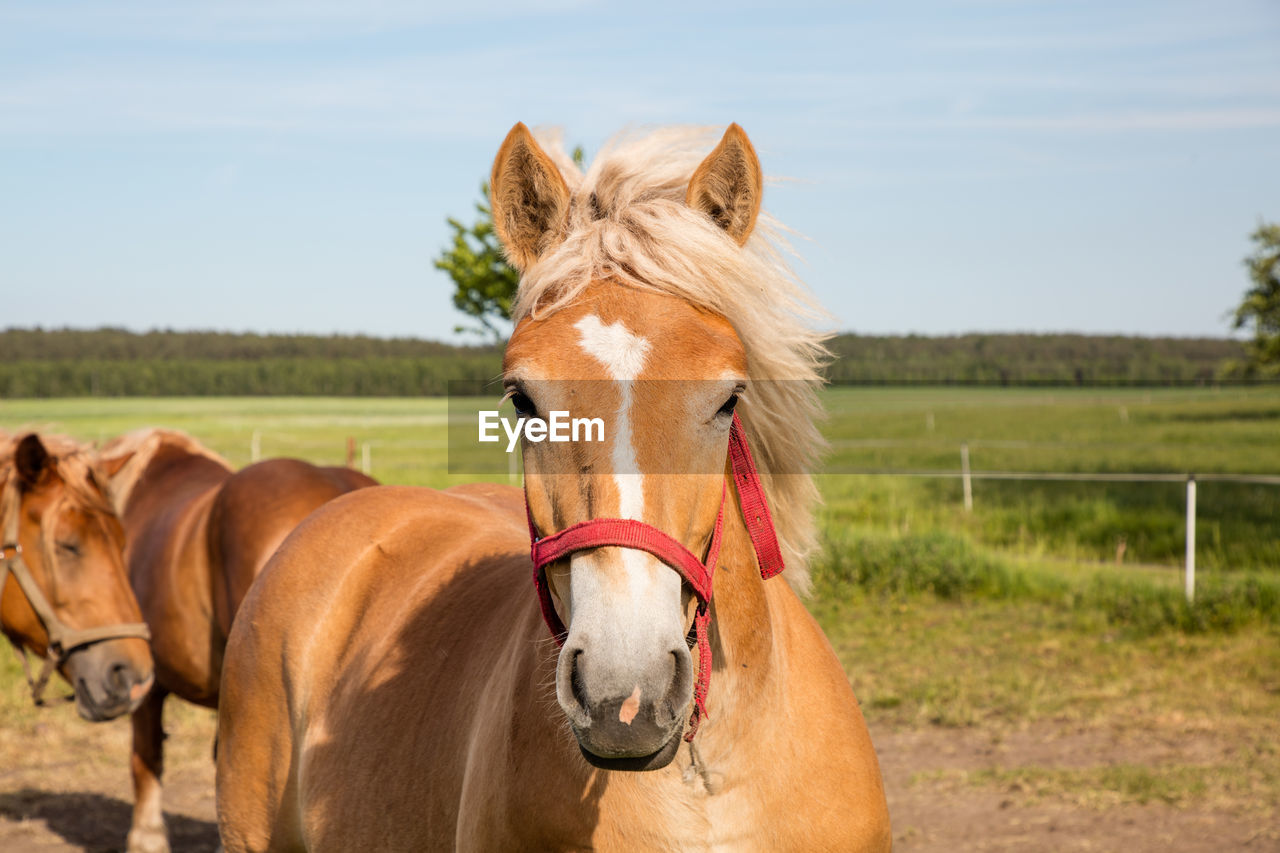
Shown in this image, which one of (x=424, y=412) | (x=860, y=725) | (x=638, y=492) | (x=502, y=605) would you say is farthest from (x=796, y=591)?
(x=424, y=412)

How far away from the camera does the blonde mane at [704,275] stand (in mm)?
1594

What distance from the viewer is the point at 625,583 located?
1.30 metres

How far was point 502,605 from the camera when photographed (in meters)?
2.22

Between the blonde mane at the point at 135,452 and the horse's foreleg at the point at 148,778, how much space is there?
40.9 inches

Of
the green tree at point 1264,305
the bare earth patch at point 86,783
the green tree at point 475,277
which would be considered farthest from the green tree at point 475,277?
the green tree at point 1264,305

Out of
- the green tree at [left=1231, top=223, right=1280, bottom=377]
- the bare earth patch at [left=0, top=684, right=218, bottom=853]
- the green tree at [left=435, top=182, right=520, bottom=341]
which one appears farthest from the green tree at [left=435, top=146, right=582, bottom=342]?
the green tree at [left=1231, top=223, right=1280, bottom=377]

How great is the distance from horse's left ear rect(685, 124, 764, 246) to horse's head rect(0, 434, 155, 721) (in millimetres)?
3302

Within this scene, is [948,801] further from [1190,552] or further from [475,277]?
[475,277]

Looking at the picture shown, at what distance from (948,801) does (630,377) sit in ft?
13.6

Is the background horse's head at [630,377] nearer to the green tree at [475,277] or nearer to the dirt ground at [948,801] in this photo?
the dirt ground at [948,801]

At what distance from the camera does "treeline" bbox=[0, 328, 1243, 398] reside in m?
45.8

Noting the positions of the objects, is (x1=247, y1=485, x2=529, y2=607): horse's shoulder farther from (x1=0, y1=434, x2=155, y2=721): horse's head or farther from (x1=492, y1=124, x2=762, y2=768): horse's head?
(x1=0, y1=434, x2=155, y2=721): horse's head

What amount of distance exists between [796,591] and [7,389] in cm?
6614

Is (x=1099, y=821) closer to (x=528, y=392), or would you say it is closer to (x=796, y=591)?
(x=796, y=591)
